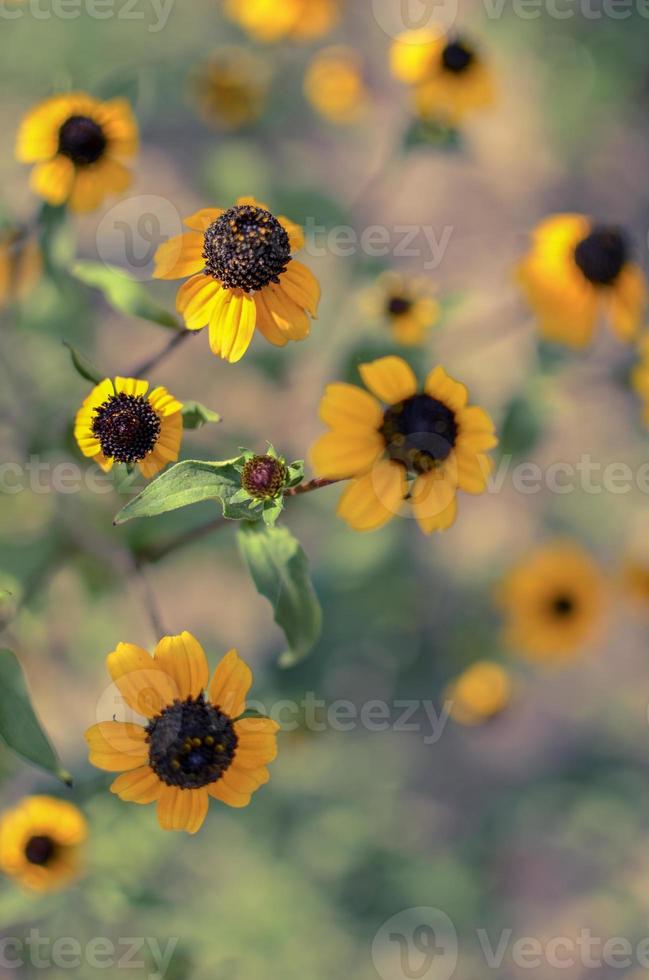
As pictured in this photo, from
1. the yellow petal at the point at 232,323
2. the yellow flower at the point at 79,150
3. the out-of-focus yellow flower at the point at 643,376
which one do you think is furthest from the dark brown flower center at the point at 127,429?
the out-of-focus yellow flower at the point at 643,376

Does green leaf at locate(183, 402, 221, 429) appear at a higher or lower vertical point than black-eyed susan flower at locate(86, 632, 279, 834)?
higher

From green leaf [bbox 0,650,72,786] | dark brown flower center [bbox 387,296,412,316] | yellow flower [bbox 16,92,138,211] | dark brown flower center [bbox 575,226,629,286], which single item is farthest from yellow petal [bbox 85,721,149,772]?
dark brown flower center [bbox 575,226,629,286]

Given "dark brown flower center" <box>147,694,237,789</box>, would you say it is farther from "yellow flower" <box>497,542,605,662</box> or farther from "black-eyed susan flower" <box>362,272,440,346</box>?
"yellow flower" <box>497,542,605,662</box>

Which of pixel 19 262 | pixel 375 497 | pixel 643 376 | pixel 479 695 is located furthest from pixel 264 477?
pixel 479 695

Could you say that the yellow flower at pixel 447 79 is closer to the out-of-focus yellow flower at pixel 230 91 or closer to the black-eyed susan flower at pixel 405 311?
the black-eyed susan flower at pixel 405 311

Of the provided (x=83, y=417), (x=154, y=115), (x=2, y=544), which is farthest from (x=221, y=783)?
(x=154, y=115)

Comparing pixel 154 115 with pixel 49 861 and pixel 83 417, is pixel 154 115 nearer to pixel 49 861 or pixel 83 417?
pixel 83 417
